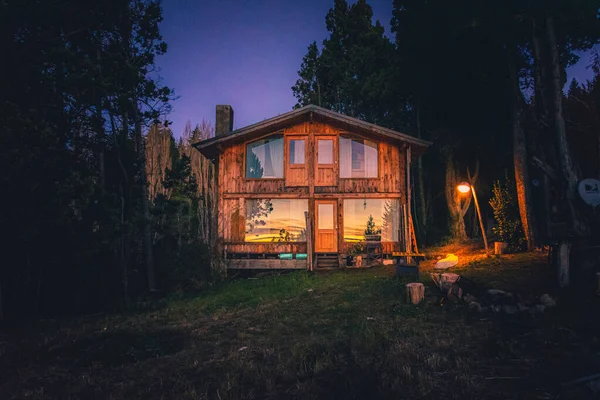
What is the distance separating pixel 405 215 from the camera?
1698 centimetres

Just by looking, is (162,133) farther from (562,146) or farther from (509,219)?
(562,146)

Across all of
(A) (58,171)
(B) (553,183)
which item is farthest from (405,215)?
(A) (58,171)

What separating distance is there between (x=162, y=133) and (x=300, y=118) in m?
11.5

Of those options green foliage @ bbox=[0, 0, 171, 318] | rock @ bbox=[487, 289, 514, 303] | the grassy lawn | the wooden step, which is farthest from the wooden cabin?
rock @ bbox=[487, 289, 514, 303]

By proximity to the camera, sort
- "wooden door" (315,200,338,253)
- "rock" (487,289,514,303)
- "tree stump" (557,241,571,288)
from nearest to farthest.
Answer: "rock" (487,289,514,303) → "tree stump" (557,241,571,288) → "wooden door" (315,200,338,253)

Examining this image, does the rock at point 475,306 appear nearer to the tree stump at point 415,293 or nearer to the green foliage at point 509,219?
the tree stump at point 415,293

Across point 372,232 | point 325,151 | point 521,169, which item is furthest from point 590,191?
point 325,151

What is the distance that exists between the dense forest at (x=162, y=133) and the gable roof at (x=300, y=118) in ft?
7.05

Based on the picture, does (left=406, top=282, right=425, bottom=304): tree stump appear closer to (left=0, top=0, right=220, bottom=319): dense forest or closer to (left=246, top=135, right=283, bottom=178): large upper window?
(left=0, top=0, right=220, bottom=319): dense forest

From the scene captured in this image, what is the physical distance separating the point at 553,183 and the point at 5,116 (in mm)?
12823

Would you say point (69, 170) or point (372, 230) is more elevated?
point (69, 170)

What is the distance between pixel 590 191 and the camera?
9.36 m

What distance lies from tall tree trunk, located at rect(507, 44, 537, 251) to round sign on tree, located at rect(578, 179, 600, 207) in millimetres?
6388

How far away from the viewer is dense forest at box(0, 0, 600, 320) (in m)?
8.64
